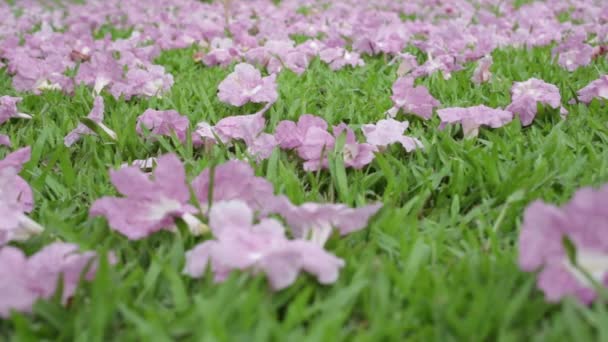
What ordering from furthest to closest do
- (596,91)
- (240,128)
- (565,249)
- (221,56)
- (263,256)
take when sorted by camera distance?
1. (221,56)
2. (596,91)
3. (240,128)
4. (263,256)
5. (565,249)

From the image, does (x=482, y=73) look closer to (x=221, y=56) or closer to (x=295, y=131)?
(x=295, y=131)

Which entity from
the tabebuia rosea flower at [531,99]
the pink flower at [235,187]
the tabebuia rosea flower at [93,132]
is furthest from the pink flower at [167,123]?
the tabebuia rosea flower at [531,99]

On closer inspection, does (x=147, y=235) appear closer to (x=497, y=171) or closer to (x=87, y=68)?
(x=497, y=171)

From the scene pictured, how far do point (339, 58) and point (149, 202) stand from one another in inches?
79.4

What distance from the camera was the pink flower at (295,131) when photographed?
166cm

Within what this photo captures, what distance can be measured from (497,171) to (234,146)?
78 centimetres

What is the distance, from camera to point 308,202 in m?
1.36

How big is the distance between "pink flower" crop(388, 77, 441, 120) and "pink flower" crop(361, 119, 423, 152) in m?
0.33

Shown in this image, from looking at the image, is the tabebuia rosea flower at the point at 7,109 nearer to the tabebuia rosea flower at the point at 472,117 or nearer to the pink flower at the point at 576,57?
the tabebuia rosea flower at the point at 472,117

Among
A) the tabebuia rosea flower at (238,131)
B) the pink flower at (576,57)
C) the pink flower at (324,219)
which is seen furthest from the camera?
the pink flower at (576,57)

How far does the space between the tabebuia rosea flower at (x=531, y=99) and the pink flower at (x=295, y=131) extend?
0.73 metres

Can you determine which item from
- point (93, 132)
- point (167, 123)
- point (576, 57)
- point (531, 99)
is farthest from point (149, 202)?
point (576, 57)

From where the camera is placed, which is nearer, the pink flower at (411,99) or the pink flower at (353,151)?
the pink flower at (353,151)

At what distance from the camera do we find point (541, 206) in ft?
2.85
